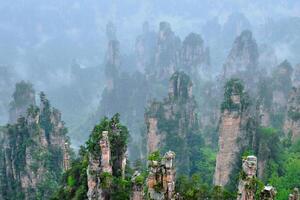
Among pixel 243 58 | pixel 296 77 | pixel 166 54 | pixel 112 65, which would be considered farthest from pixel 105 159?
pixel 166 54

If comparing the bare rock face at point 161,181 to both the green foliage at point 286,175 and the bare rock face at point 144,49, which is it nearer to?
the green foliage at point 286,175

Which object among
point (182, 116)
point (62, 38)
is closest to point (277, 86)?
point (182, 116)

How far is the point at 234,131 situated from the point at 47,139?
17122 millimetres

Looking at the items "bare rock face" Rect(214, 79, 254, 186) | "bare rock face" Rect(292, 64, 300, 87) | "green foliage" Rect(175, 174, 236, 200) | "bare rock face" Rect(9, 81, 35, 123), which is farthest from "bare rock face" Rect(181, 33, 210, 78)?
"green foliage" Rect(175, 174, 236, 200)

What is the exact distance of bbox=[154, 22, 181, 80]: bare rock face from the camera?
94.3 m

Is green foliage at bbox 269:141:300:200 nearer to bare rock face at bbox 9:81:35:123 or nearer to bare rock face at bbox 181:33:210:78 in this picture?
bare rock face at bbox 9:81:35:123

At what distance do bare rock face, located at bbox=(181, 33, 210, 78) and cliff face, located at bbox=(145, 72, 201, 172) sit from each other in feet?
122

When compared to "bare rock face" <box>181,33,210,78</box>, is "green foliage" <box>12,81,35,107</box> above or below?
below

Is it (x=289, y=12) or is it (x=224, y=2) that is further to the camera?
(x=224, y=2)

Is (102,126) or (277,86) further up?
(277,86)

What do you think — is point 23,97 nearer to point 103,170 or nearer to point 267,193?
point 103,170

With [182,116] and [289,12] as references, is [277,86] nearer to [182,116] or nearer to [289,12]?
[182,116]

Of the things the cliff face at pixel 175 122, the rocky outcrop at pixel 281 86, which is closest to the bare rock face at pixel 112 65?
the rocky outcrop at pixel 281 86

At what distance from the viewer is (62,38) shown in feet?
502
